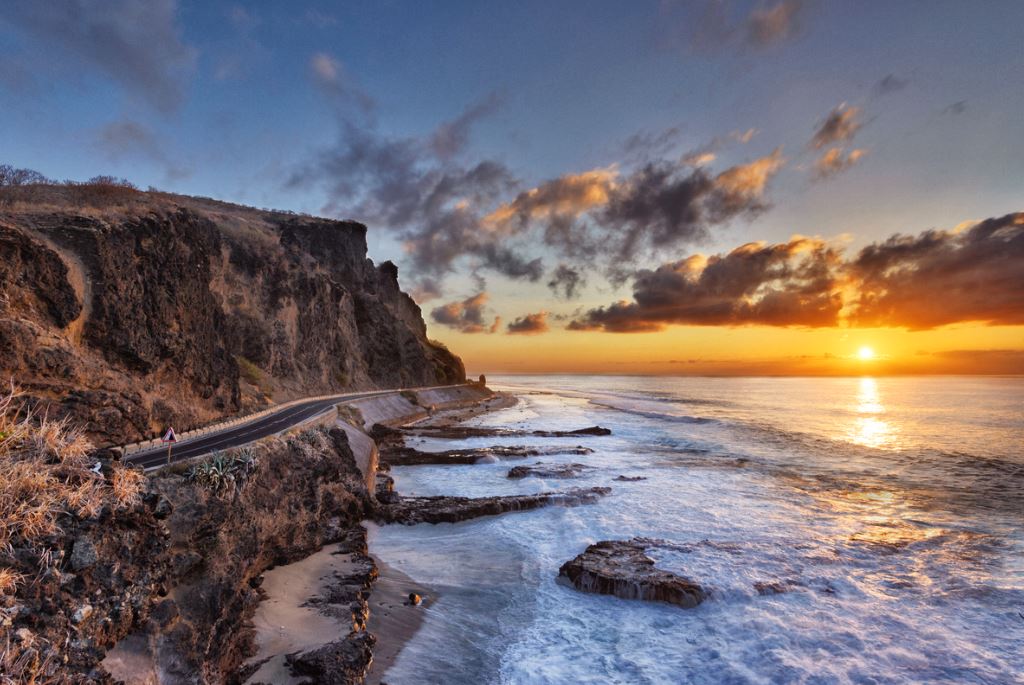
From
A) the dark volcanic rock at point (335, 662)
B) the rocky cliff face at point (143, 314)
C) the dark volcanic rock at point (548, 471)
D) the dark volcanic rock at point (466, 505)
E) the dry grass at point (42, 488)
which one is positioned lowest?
the dark volcanic rock at point (548, 471)

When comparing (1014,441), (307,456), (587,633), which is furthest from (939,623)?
(1014,441)

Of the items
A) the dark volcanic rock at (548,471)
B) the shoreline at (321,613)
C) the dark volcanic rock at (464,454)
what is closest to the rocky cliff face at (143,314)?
the shoreline at (321,613)

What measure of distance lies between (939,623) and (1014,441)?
4737 centimetres

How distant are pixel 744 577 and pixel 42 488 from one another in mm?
17543

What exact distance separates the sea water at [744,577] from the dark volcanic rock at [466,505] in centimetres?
69

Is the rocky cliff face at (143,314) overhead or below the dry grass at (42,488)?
overhead

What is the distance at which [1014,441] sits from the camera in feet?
143

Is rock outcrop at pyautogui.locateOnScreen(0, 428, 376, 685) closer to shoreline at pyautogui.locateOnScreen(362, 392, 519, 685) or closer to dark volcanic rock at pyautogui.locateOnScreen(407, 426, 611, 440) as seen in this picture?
shoreline at pyautogui.locateOnScreen(362, 392, 519, 685)

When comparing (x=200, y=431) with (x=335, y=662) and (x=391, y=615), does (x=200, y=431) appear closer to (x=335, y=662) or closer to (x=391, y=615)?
(x=391, y=615)

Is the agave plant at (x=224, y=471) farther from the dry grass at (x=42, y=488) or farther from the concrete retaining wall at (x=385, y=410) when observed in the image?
the concrete retaining wall at (x=385, y=410)

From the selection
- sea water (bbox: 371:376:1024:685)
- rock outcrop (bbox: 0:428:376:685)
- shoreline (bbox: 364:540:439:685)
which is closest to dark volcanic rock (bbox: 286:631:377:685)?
rock outcrop (bbox: 0:428:376:685)

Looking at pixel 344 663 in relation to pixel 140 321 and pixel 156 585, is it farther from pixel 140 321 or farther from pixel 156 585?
pixel 140 321

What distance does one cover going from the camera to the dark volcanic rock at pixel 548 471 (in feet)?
99.8

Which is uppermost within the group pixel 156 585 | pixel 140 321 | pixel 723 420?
pixel 140 321
